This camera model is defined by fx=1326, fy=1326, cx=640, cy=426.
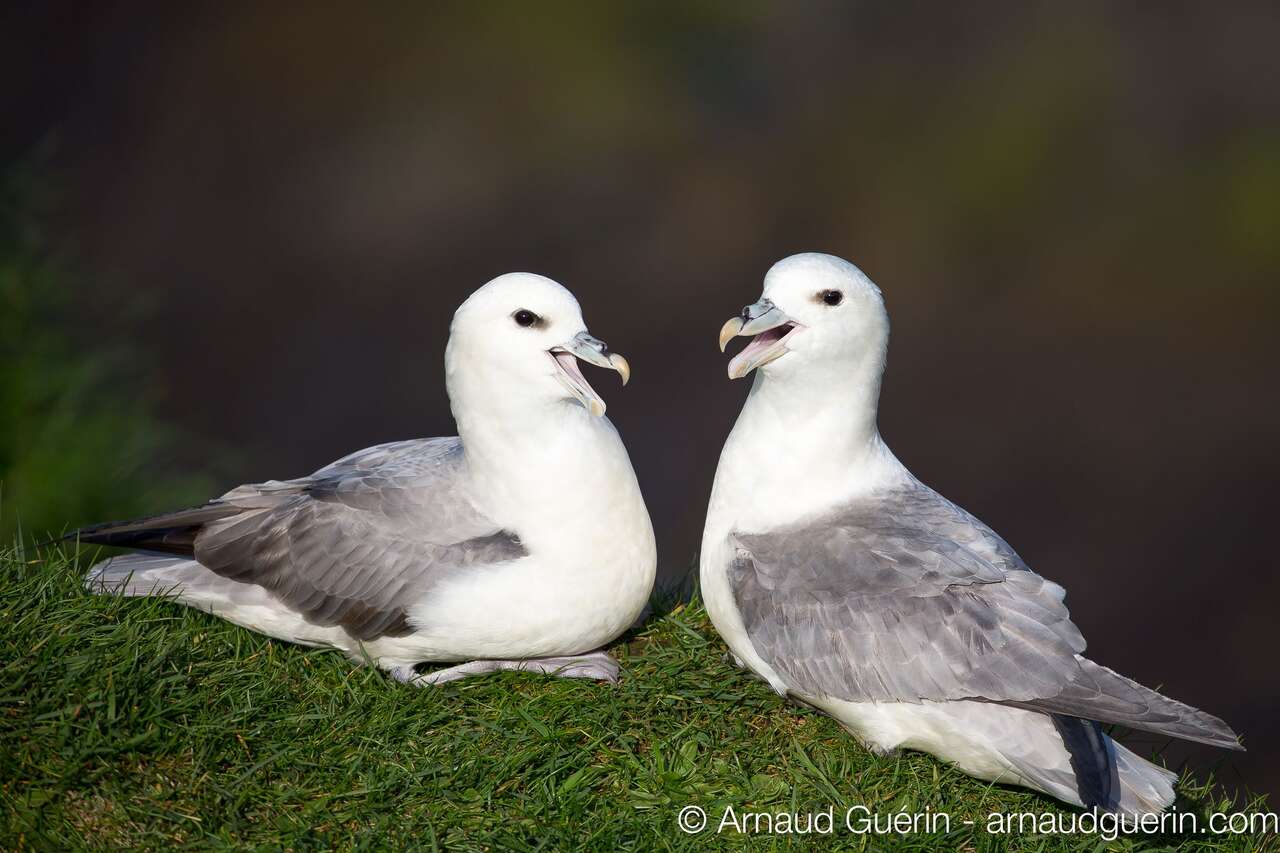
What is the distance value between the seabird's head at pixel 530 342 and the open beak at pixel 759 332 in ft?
1.04

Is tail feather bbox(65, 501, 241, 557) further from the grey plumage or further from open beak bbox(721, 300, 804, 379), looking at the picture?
open beak bbox(721, 300, 804, 379)

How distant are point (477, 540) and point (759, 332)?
1.04m

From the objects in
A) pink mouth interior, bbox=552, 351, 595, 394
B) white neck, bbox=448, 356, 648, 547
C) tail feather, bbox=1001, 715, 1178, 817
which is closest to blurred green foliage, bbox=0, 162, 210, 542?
white neck, bbox=448, 356, 648, 547

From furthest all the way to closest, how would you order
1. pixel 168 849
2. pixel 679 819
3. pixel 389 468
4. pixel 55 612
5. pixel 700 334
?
pixel 700 334
pixel 389 468
pixel 55 612
pixel 679 819
pixel 168 849

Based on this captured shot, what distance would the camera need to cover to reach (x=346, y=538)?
4027 mm

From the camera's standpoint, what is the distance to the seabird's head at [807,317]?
3789 mm

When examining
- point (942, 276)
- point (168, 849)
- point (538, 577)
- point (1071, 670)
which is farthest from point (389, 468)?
point (942, 276)

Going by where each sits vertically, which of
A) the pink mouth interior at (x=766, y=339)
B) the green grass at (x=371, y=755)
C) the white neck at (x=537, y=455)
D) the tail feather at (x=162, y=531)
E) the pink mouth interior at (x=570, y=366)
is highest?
the pink mouth interior at (x=766, y=339)

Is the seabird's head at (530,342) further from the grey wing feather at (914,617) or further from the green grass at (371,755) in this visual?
the green grass at (371,755)

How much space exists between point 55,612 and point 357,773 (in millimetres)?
1065

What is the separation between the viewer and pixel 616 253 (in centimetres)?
839

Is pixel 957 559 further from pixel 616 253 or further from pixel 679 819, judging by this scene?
pixel 616 253

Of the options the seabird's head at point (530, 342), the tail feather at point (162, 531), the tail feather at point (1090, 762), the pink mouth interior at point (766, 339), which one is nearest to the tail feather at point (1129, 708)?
the tail feather at point (1090, 762)

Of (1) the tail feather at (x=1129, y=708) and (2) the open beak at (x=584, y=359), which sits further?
(2) the open beak at (x=584, y=359)
